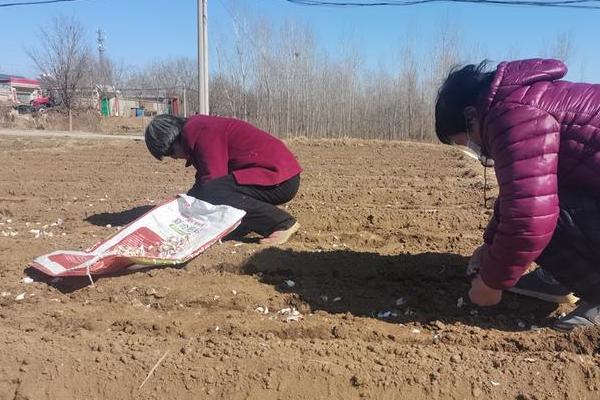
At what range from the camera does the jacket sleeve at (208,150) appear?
4168 millimetres

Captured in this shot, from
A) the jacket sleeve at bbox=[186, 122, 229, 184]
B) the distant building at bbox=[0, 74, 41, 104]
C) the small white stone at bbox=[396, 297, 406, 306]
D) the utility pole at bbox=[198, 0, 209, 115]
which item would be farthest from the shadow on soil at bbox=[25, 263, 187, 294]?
the distant building at bbox=[0, 74, 41, 104]

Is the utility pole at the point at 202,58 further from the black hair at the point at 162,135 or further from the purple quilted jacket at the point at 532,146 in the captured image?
the purple quilted jacket at the point at 532,146

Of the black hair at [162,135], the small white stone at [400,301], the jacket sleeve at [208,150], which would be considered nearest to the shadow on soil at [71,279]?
the jacket sleeve at [208,150]

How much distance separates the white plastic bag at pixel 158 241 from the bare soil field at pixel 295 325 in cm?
9

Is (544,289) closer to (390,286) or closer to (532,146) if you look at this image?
(390,286)

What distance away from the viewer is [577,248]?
252cm

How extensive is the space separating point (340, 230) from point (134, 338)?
2678 mm

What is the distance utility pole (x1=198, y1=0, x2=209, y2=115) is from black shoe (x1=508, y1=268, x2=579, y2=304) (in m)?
12.7

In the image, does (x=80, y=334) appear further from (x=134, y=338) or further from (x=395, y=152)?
(x=395, y=152)

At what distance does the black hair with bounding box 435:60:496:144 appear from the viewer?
7.71ft

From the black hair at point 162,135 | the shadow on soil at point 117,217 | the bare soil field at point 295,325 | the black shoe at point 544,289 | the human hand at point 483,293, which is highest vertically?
the black hair at point 162,135

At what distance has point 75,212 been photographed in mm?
5656

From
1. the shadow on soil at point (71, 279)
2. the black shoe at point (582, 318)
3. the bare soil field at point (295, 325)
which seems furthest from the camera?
the shadow on soil at point (71, 279)

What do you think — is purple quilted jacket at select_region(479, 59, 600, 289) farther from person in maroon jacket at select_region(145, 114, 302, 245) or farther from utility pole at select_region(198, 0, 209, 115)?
utility pole at select_region(198, 0, 209, 115)
